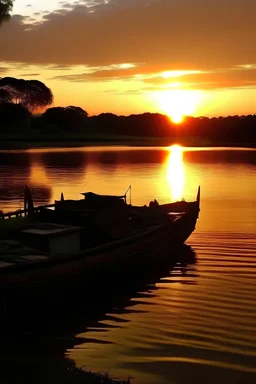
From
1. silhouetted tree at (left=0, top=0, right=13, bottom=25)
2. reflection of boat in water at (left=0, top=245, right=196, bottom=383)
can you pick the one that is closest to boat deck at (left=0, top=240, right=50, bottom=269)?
reflection of boat in water at (left=0, top=245, right=196, bottom=383)

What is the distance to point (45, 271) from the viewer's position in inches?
559

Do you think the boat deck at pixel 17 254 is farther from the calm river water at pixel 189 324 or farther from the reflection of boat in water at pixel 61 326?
the calm river water at pixel 189 324

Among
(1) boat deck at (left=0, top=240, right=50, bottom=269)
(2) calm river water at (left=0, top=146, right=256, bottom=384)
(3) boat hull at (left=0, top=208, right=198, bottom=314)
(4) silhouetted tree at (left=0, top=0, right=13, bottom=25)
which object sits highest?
(4) silhouetted tree at (left=0, top=0, right=13, bottom=25)

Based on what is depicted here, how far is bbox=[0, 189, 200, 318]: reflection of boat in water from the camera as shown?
14.0 metres

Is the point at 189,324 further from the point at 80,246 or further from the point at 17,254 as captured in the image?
the point at 80,246

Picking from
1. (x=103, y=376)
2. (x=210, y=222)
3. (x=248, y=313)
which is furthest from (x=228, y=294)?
(x=210, y=222)

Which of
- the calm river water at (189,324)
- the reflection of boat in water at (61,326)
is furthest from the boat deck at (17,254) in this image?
the calm river water at (189,324)

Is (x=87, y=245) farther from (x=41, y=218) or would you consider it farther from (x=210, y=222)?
(x=210, y=222)

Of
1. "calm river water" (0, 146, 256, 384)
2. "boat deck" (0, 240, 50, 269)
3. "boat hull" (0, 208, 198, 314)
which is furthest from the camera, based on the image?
"boat deck" (0, 240, 50, 269)

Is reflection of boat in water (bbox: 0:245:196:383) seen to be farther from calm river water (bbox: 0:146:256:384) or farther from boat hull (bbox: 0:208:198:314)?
boat hull (bbox: 0:208:198:314)

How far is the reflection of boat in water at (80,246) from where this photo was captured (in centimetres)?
1400

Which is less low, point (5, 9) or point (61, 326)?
point (5, 9)

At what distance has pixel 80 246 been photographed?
1895 cm

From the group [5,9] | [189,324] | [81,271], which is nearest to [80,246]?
[81,271]
